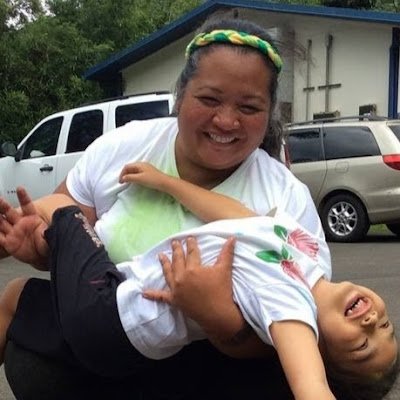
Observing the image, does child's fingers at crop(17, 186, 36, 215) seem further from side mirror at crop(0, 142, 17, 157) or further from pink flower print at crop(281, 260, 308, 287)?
side mirror at crop(0, 142, 17, 157)

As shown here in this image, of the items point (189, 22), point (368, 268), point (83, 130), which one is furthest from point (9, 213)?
point (189, 22)

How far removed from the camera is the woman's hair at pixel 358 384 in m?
1.71

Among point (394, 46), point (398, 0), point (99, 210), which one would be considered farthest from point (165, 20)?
point (99, 210)

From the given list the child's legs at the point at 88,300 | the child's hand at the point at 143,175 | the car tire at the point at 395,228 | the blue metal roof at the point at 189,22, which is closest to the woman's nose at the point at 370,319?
the child's legs at the point at 88,300

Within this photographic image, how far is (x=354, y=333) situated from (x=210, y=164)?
607 millimetres

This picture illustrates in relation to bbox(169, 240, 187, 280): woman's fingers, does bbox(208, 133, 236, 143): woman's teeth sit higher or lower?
higher

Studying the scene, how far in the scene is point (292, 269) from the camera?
1708 mm

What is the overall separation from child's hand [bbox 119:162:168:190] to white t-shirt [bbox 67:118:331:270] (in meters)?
0.04

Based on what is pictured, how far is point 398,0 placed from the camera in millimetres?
23547

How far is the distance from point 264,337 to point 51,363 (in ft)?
1.74

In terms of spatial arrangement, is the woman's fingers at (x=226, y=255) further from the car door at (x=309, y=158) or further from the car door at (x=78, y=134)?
the car door at (x=309, y=158)

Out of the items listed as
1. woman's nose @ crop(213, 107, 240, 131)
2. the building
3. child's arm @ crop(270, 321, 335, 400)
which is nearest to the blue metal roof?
the building

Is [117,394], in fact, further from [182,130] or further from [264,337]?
[182,130]

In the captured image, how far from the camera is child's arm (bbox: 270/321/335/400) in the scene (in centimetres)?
149
